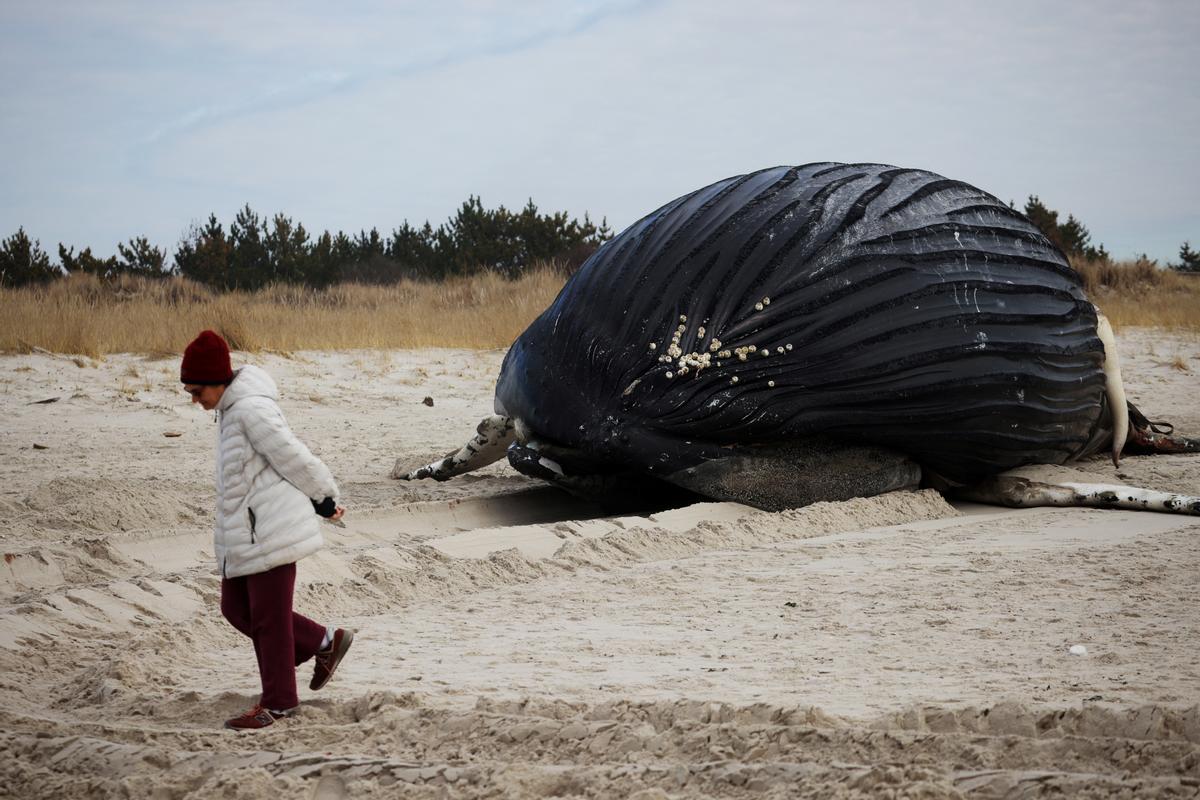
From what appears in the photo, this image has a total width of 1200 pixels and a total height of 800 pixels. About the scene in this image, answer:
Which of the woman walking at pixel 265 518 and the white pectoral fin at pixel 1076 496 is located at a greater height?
the woman walking at pixel 265 518

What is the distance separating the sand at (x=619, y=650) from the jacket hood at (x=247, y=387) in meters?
0.69

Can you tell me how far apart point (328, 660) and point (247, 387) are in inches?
26.6

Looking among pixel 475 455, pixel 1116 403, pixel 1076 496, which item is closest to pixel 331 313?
pixel 475 455

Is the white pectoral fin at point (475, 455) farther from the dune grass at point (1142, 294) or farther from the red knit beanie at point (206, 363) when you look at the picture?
the dune grass at point (1142, 294)

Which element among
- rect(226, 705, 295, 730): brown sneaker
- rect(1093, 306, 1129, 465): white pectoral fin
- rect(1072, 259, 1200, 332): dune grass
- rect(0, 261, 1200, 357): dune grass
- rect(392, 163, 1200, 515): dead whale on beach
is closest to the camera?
rect(226, 705, 295, 730): brown sneaker

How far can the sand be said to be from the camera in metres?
2.37

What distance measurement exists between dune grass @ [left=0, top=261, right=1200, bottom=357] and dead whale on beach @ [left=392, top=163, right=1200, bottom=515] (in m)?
5.96

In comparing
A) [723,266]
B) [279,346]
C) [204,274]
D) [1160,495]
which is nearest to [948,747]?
[723,266]

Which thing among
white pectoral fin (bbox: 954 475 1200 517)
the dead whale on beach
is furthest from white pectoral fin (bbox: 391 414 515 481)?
white pectoral fin (bbox: 954 475 1200 517)

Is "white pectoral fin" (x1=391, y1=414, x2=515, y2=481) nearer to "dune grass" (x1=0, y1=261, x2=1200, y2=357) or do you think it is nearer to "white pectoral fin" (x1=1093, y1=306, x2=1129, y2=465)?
"white pectoral fin" (x1=1093, y1=306, x2=1129, y2=465)

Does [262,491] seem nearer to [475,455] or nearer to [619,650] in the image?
[619,650]

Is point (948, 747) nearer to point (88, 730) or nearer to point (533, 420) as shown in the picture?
point (88, 730)

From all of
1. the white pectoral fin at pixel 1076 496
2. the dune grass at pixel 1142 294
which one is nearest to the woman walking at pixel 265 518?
the white pectoral fin at pixel 1076 496

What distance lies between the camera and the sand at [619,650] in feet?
7.77
